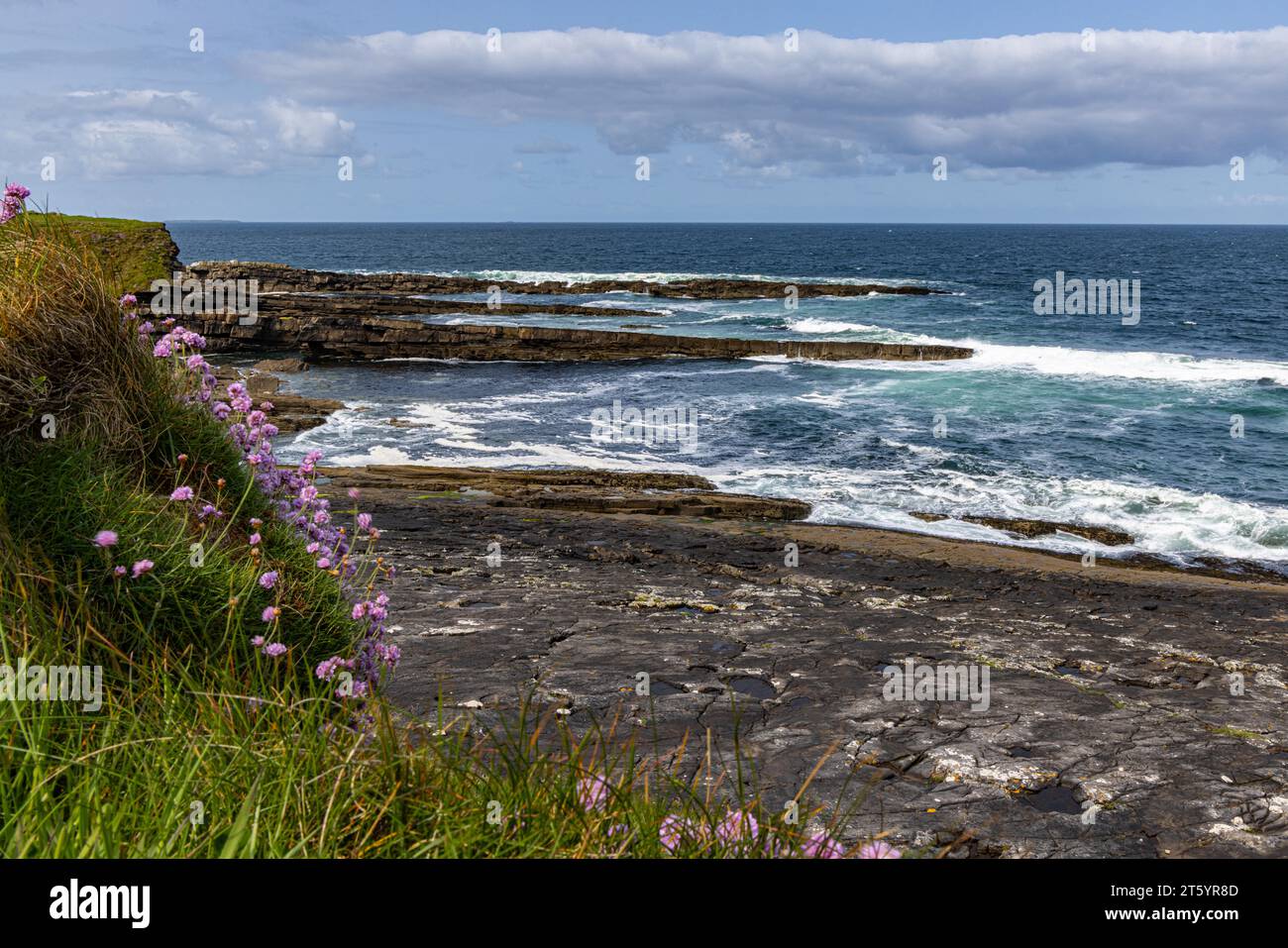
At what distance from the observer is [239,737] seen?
2.87 m

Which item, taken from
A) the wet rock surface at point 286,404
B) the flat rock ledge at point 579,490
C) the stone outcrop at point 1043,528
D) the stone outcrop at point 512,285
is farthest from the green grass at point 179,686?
the stone outcrop at point 512,285

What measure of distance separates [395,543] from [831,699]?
747cm

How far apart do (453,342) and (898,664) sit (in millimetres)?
34400

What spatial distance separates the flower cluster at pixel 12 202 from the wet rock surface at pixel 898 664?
2.87 metres

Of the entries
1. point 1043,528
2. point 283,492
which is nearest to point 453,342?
point 1043,528

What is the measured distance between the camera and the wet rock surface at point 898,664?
17.6 feet

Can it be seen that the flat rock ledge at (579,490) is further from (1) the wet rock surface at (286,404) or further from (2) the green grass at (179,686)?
(2) the green grass at (179,686)

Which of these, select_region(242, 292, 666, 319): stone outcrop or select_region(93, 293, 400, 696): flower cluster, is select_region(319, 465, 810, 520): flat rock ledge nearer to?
select_region(93, 293, 400, 696): flower cluster

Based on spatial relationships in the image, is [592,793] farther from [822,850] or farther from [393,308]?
[393,308]

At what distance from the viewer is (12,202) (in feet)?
14.1

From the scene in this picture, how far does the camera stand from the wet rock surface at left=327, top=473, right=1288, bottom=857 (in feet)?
17.6

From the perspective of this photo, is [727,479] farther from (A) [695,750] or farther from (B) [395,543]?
(A) [695,750]
